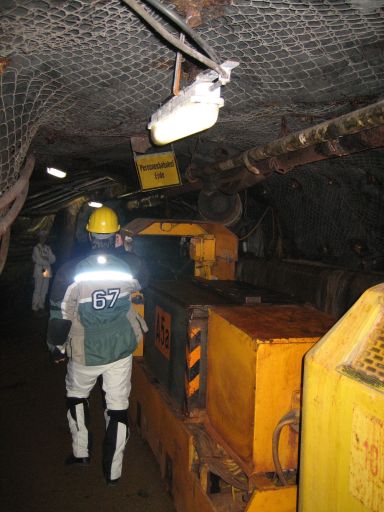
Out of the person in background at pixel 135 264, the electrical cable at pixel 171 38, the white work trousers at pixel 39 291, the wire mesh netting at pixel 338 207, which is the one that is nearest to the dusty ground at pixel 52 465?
the person in background at pixel 135 264

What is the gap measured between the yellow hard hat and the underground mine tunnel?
0.01 meters

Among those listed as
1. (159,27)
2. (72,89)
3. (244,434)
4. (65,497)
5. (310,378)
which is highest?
(72,89)

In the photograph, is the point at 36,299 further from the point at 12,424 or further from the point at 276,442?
the point at 276,442

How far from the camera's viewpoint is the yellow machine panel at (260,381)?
7.48ft

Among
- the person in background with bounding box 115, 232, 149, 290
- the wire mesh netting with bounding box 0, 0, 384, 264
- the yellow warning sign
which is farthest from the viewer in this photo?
the yellow warning sign

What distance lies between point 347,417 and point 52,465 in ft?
11.4

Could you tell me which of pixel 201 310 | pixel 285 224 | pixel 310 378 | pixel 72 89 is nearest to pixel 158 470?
pixel 201 310

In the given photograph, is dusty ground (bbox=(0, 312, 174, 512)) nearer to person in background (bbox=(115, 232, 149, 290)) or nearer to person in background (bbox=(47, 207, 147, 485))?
person in background (bbox=(47, 207, 147, 485))

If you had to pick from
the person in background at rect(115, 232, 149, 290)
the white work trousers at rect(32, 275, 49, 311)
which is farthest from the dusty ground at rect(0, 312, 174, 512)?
the white work trousers at rect(32, 275, 49, 311)

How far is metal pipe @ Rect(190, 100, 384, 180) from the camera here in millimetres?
2330

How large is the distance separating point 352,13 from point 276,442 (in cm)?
234

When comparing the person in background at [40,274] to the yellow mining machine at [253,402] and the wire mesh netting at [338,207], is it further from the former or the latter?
the yellow mining machine at [253,402]

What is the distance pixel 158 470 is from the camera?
12.6ft

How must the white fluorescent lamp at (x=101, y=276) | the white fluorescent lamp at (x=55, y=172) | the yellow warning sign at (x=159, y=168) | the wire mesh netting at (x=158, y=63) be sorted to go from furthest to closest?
the white fluorescent lamp at (x=55, y=172)
the yellow warning sign at (x=159, y=168)
the white fluorescent lamp at (x=101, y=276)
the wire mesh netting at (x=158, y=63)
